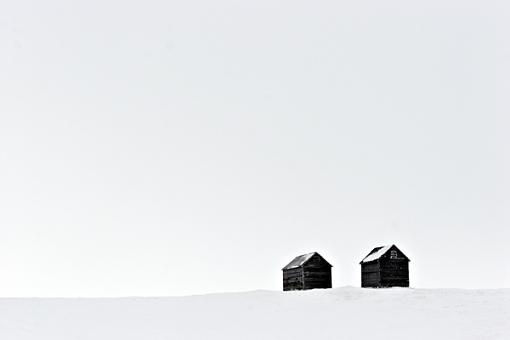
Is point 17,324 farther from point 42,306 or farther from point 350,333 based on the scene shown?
point 350,333

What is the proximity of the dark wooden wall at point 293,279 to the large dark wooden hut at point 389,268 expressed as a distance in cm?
463

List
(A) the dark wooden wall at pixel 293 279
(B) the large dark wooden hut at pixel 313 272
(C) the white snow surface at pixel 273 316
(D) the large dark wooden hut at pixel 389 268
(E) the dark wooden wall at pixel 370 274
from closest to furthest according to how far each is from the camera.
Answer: (C) the white snow surface at pixel 273 316, (D) the large dark wooden hut at pixel 389 268, (E) the dark wooden wall at pixel 370 274, (B) the large dark wooden hut at pixel 313 272, (A) the dark wooden wall at pixel 293 279

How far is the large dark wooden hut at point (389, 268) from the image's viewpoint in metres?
42.9

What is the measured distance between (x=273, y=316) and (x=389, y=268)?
1105cm

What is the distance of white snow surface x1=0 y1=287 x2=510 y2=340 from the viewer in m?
Result: 30.2

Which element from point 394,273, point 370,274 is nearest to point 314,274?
point 370,274

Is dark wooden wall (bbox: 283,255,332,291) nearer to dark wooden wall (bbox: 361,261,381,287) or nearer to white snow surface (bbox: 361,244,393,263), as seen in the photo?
dark wooden wall (bbox: 361,261,381,287)

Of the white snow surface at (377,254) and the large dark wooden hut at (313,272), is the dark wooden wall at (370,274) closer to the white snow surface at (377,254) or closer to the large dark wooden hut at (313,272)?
the white snow surface at (377,254)

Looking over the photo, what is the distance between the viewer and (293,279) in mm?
46156

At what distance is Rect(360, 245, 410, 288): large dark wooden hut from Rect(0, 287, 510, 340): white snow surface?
7.22 ft

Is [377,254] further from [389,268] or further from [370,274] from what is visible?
[370,274]

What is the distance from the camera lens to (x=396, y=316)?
33.5m

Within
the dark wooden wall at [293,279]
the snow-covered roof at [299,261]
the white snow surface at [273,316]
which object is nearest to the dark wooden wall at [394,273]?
the white snow surface at [273,316]

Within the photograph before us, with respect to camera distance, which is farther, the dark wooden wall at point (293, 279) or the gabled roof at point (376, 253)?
the dark wooden wall at point (293, 279)
